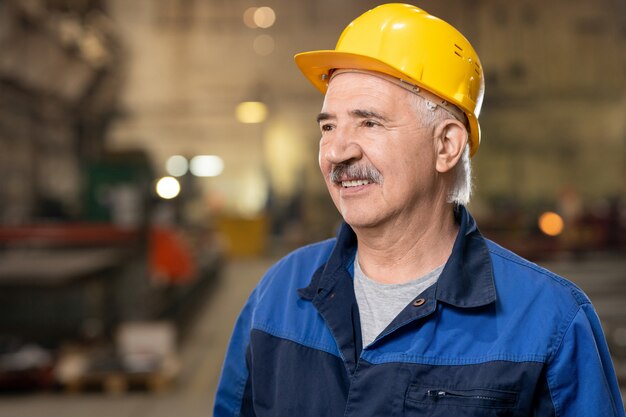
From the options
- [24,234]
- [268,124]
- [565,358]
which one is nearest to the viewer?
[565,358]

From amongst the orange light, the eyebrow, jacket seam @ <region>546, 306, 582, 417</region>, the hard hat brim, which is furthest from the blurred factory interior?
jacket seam @ <region>546, 306, 582, 417</region>

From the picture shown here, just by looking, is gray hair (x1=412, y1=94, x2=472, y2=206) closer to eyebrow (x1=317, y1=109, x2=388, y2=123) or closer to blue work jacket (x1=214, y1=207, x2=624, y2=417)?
blue work jacket (x1=214, y1=207, x2=624, y2=417)

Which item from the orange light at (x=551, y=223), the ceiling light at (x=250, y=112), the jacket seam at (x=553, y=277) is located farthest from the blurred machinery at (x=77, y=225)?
the jacket seam at (x=553, y=277)

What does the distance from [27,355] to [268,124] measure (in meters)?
2.81

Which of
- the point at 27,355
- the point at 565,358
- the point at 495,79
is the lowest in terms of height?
the point at 27,355

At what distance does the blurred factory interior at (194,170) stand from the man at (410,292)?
169 inches

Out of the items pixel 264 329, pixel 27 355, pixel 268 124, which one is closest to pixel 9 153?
pixel 27 355

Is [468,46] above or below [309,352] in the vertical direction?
above

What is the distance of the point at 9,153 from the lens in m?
7.73

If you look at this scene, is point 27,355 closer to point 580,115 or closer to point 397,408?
point 580,115

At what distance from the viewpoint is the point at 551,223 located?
6.44m

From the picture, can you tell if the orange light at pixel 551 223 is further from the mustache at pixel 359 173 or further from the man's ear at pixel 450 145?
the mustache at pixel 359 173

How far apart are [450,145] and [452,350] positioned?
0.49 metres

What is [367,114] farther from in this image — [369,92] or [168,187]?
[168,187]
